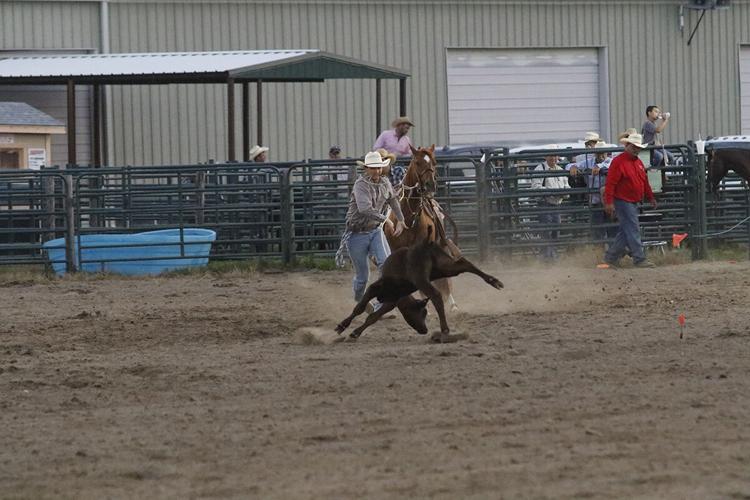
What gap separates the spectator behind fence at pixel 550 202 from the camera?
19.8m

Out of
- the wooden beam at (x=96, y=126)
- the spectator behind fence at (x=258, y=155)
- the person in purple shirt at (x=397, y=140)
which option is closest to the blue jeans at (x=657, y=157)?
the person in purple shirt at (x=397, y=140)

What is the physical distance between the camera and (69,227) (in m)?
19.5

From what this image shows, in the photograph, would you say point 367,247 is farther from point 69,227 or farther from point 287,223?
point 69,227

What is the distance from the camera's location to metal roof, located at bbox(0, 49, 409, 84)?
2498 cm

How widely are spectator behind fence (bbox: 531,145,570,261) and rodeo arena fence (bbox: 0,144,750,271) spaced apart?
0.09 ft

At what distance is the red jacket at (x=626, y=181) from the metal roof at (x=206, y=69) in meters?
8.07

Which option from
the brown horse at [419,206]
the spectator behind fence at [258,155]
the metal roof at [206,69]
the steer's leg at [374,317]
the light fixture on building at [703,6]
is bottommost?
the steer's leg at [374,317]

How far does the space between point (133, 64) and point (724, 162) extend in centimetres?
1115

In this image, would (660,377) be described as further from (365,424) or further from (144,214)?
(144,214)

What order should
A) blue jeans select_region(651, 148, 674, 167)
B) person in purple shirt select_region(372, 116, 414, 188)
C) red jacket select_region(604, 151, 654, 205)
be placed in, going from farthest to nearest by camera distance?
blue jeans select_region(651, 148, 674, 167) → red jacket select_region(604, 151, 654, 205) → person in purple shirt select_region(372, 116, 414, 188)

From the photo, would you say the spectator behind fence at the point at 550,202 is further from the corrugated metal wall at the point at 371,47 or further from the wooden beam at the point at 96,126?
the corrugated metal wall at the point at 371,47

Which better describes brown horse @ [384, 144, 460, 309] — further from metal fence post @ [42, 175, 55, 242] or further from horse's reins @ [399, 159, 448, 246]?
metal fence post @ [42, 175, 55, 242]

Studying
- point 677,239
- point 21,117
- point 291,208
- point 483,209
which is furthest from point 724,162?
point 21,117

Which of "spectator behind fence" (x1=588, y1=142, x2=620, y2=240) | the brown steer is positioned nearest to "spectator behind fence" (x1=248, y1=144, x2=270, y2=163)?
"spectator behind fence" (x1=588, y1=142, x2=620, y2=240)
